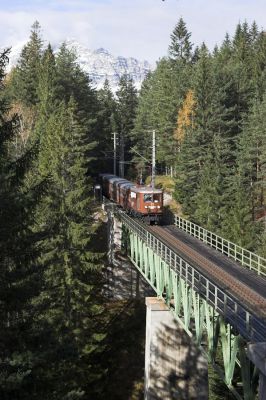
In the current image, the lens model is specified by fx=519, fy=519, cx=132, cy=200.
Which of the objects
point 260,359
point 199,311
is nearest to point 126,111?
point 199,311

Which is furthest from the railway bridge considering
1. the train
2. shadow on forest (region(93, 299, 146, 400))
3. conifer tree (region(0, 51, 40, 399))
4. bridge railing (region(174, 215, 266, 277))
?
conifer tree (region(0, 51, 40, 399))

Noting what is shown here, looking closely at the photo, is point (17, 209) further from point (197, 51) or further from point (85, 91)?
point (197, 51)

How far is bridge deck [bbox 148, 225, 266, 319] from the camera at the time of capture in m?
21.8

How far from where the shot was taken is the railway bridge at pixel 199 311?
1666 centimetres

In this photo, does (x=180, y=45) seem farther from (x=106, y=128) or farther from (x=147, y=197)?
(x=147, y=197)

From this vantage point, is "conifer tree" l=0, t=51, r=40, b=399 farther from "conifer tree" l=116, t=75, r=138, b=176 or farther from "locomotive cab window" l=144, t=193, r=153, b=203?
"conifer tree" l=116, t=75, r=138, b=176

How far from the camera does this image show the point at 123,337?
41062 mm

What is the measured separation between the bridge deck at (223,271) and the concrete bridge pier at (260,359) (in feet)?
16.7

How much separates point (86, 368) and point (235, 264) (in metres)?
10.9

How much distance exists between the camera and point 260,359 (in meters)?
13.5

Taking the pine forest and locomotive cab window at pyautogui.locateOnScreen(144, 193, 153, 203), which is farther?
locomotive cab window at pyautogui.locateOnScreen(144, 193, 153, 203)

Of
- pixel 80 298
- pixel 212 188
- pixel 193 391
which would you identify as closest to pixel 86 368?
pixel 80 298

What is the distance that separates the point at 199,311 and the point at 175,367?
36.5ft

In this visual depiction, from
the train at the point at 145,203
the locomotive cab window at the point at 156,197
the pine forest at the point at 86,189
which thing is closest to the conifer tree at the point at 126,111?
the pine forest at the point at 86,189
